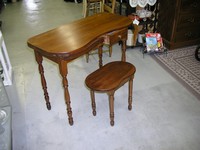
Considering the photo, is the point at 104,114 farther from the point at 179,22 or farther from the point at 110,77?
the point at 179,22

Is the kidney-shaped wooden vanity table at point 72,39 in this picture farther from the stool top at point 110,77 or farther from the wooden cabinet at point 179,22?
the wooden cabinet at point 179,22

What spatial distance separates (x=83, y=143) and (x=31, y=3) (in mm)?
5570

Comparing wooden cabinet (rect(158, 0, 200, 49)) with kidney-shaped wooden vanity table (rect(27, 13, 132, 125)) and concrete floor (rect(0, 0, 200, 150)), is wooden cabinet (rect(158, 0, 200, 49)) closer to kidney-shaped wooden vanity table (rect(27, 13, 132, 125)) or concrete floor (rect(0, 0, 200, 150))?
concrete floor (rect(0, 0, 200, 150))

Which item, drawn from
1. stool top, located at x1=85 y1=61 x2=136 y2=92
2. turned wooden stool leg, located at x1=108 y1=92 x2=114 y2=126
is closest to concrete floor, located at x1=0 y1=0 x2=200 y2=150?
turned wooden stool leg, located at x1=108 y1=92 x2=114 y2=126

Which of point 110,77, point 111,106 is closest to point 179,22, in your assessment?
point 110,77

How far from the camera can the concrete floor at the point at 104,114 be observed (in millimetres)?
1810

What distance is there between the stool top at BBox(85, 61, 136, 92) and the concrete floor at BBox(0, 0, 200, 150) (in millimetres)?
478

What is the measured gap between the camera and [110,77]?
1.80 metres

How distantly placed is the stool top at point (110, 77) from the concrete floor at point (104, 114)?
0.48 metres

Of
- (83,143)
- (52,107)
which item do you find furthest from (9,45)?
(83,143)

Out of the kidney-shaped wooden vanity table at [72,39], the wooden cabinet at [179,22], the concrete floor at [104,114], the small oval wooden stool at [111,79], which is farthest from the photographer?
the wooden cabinet at [179,22]

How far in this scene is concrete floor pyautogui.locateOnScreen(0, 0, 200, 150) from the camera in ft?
5.94

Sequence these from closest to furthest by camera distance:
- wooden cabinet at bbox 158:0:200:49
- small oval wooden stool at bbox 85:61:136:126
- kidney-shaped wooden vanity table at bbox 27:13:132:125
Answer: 1. kidney-shaped wooden vanity table at bbox 27:13:132:125
2. small oval wooden stool at bbox 85:61:136:126
3. wooden cabinet at bbox 158:0:200:49

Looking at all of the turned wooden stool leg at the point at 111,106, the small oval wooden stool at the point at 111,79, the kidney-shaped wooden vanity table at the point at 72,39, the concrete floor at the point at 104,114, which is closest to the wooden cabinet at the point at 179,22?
the concrete floor at the point at 104,114
